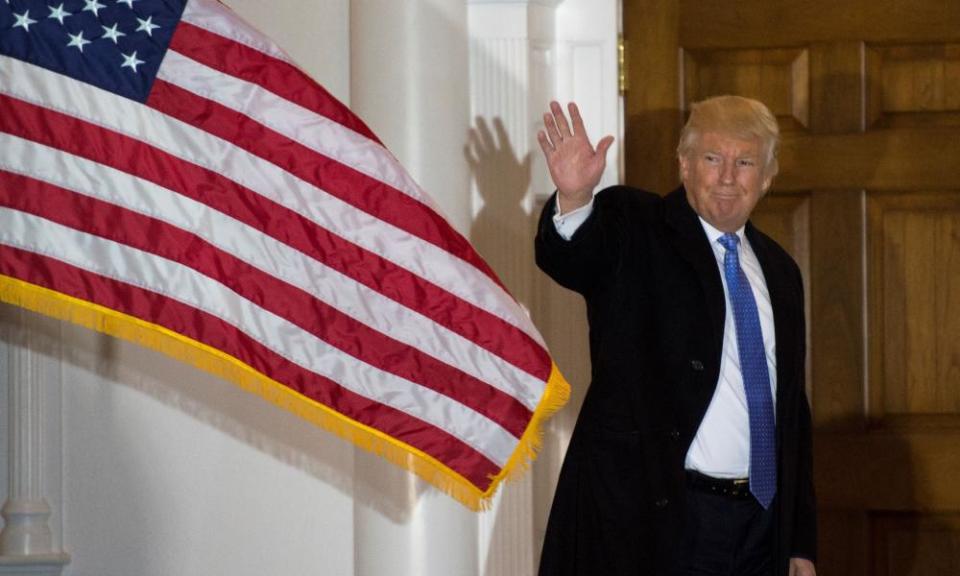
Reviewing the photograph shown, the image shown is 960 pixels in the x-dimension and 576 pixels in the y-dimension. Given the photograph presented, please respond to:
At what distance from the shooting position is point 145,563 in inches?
199

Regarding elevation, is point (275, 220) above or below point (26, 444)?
above

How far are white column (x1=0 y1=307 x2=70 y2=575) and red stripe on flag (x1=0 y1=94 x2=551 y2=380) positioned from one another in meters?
1.75

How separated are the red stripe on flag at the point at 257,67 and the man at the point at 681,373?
1.51 ft

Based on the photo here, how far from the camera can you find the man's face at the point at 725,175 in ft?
12.2

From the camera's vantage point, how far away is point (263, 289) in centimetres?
345

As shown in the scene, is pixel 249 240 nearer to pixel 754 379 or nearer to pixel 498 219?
pixel 754 379

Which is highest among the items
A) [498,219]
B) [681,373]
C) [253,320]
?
[498,219]

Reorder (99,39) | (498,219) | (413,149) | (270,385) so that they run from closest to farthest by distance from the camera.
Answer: (99,39) → (270,385) → (413,149) → (498,219)

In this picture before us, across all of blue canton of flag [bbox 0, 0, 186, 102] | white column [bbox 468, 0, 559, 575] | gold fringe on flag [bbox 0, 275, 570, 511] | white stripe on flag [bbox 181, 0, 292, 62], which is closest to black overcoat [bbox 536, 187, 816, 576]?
gold fringe on flag [bbox 0, 275, 570, 511]

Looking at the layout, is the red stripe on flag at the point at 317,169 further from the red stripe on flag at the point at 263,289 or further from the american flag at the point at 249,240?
the red stripe on flag at the point at 263,289

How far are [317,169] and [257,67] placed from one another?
9.4 inches

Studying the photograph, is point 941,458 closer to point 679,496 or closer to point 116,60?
point 679,496

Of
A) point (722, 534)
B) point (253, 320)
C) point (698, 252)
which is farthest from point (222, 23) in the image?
point (722, 534)

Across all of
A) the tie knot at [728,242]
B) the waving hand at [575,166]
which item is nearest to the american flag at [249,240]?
the waving hand at [575,166]
